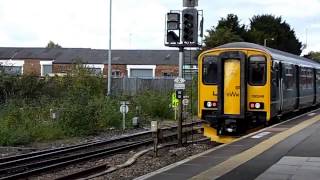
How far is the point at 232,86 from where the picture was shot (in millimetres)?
18375

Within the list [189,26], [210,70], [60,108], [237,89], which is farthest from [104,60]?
[189,26]

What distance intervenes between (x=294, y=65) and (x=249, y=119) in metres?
5.23

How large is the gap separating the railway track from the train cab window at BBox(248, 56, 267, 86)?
4.31 m

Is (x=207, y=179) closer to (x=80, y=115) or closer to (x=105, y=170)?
(x=105, y=170)

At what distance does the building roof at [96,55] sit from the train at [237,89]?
62833 mm

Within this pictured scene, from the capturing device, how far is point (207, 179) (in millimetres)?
9906

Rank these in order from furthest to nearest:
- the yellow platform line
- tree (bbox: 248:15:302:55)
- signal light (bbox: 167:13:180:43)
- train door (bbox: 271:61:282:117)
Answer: tree (bbox: 248:15:302:55) → train door (bbox: 271:61:282:117) → signal light (bbox: 167:13:180:43) → the yellow platform line

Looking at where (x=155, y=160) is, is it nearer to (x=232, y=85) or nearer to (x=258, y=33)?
(x=232, y=85)

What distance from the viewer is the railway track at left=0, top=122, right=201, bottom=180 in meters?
13.4

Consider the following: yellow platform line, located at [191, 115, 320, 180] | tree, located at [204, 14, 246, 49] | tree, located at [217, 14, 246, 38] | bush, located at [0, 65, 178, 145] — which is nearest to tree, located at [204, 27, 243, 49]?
tree, located at [204, 14, 246, 49]

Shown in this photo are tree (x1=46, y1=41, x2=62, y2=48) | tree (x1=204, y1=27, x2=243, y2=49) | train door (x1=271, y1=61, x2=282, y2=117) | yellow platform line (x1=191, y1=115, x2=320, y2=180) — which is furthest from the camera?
tree (x1=46, y1=41, x2=62, y2=48)

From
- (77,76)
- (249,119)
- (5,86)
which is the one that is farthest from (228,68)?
(77,76)

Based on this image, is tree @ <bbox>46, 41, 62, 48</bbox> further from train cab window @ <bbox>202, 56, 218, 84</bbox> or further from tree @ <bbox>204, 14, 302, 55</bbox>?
train cab window @ <bbox>202, 56, 218, 84</bbox>

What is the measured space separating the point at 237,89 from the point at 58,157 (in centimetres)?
606
